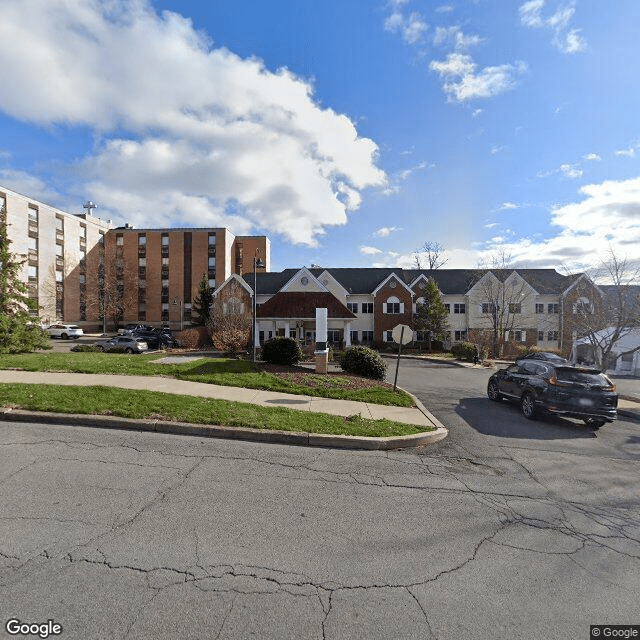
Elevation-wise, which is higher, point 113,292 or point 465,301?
point 113,292

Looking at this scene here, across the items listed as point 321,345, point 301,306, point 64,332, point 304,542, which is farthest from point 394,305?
point 64,332

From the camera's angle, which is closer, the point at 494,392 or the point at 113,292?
the point at 494,392

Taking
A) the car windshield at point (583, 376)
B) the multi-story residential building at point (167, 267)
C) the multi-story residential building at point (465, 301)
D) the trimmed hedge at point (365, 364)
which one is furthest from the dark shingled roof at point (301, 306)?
the multi-story residential building at point (167, 267)

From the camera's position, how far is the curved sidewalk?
6.59m

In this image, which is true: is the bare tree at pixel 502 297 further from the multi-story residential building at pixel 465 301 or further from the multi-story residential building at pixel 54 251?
the multi-story residential building at pixel 54 251

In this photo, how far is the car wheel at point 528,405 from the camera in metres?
9.84

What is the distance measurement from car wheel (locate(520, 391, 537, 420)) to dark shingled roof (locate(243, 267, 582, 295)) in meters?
29.9

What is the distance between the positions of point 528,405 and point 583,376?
1591 millimetres

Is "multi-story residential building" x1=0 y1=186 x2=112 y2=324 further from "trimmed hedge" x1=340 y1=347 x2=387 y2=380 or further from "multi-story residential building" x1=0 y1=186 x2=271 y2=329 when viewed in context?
"trimmed hedge" x1=340 y1=347 x2=387 y2=380

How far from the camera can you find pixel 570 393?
922 cm

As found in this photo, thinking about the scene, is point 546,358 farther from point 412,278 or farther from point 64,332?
point 64,332

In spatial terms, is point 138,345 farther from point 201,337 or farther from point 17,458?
point 17,458

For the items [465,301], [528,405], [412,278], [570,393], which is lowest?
[528,405]

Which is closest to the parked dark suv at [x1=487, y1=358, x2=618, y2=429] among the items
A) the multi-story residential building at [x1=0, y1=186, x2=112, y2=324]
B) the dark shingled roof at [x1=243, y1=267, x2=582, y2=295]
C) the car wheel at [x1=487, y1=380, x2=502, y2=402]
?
the car wheel at [x1=487, y1=380, x2=502, y2=402]
